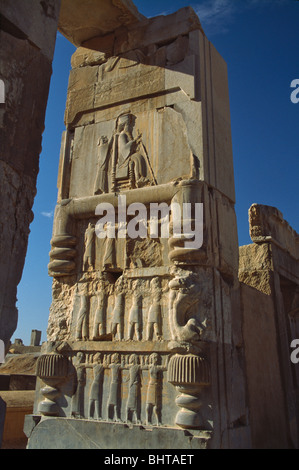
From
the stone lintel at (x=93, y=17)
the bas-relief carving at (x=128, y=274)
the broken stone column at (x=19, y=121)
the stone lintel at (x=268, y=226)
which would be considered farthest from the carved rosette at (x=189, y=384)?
the stone lintel at (x=93, y=17)

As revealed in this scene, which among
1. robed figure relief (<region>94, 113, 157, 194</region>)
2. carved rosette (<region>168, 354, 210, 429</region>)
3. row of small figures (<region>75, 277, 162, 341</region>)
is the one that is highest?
robed figure relief (<region>94, 113, 157, 194</region>)

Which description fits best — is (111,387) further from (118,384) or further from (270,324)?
(270,324)

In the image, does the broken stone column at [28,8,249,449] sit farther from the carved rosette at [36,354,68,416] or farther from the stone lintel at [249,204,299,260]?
the stone lintel at [249,204,299,260]

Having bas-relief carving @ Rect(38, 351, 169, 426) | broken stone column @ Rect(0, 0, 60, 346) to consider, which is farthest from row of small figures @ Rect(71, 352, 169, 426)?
broken stone column @ Rect(0, 0, 60, 346)

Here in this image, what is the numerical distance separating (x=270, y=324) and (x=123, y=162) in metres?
2.94

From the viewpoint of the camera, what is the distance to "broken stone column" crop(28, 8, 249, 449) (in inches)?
162

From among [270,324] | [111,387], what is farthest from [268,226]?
[111,387]

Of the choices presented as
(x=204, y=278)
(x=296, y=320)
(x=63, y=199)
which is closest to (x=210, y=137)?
(x=204, y=278)

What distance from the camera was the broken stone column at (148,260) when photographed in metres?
4.11

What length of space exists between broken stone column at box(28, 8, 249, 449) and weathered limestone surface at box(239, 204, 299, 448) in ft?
1.58

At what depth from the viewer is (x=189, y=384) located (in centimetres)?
394

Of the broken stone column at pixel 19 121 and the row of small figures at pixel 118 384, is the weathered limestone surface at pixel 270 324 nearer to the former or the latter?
the row of small figures at pixel 118 384
